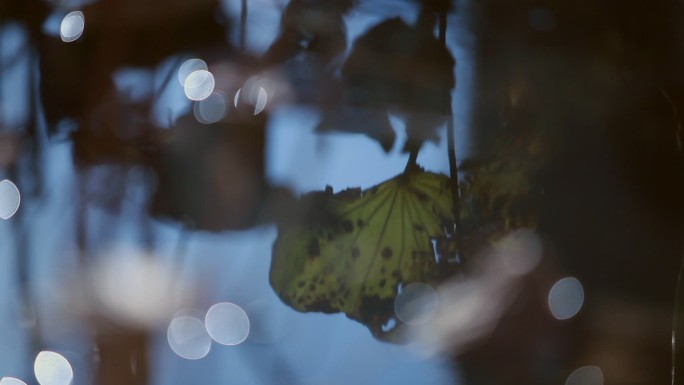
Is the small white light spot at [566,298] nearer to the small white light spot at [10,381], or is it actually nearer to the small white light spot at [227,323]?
the small white light spot at [227,323]

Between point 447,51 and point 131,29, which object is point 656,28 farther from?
point 131,29


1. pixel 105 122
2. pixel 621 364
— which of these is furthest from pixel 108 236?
pixel 621 364

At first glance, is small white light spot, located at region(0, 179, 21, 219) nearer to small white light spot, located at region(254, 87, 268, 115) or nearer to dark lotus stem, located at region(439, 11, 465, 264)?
small white light spot, located at region(254, 87, 268, 115)

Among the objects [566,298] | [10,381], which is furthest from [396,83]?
[10,381]

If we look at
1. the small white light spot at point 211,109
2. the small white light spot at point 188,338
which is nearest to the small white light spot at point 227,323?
the small white light spot at point 188,338

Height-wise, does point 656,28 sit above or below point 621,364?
above

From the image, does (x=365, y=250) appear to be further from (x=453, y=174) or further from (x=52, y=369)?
(x=52, y=369)

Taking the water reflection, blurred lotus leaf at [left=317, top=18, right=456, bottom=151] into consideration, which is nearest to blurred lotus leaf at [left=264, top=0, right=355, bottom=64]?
blurred lotus leaf at [left=317, top=18, right=456, bottom=151]
